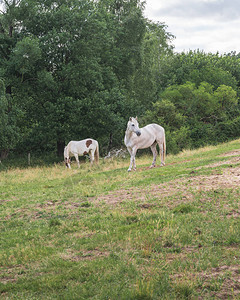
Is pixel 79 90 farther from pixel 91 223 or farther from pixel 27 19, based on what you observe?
pixel 91 223

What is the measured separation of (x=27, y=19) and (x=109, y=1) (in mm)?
10699

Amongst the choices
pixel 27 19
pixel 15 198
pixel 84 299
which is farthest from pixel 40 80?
pixel 84 299

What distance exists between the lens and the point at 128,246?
5.29 m

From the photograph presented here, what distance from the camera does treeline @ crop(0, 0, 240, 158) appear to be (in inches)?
1002

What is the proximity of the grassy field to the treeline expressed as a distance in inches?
591

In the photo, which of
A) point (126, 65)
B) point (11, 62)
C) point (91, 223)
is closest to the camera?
point (91, 223)

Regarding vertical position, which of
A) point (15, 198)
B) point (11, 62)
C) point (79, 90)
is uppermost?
Answer: point (11, 62)

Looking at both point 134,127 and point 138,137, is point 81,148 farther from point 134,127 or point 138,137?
point 134,127

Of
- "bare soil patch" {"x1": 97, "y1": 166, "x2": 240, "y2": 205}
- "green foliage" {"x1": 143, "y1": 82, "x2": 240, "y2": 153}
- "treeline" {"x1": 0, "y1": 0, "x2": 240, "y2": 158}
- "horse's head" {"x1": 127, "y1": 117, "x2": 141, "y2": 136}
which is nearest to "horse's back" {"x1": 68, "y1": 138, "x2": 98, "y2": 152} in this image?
"treeline" {"x1": 0, "y1": 0, "x2": 240, "y2": 158}

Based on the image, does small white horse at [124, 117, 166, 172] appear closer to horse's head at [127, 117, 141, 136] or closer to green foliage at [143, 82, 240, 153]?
horse's head at [127, 117, 141, 136]

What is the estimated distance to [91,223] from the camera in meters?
6.91

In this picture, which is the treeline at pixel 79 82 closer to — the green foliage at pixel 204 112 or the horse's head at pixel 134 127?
the green foliage at pixel 204 112

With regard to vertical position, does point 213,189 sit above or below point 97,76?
below

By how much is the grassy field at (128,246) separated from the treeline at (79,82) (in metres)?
15.0
